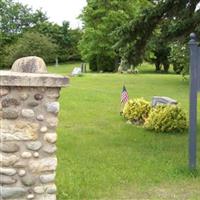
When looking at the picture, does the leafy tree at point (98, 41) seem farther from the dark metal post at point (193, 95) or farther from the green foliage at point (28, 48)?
the dark metal post at point (193, 95)

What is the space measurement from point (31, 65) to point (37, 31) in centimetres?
6174

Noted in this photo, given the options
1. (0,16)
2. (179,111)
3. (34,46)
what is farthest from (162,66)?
(179,111)

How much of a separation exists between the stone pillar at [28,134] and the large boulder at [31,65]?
469 mm

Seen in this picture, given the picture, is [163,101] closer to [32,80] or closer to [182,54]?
[182,54]

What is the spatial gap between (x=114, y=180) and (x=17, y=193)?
7.17 feet

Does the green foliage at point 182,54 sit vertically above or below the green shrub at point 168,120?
above

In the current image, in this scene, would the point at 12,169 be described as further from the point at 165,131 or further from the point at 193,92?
the point at 165,131

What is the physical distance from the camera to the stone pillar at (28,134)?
6363 mm

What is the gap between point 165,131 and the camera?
13844 millimetres

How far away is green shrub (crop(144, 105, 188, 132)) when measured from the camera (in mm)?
13867

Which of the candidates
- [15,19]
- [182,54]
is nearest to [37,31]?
[15,19]

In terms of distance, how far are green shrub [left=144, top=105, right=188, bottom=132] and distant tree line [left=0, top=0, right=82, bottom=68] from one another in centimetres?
4611

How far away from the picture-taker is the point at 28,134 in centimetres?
646

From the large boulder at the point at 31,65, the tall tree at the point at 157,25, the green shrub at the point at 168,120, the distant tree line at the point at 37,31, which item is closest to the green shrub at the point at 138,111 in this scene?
the green shrub at the point at 168,120
